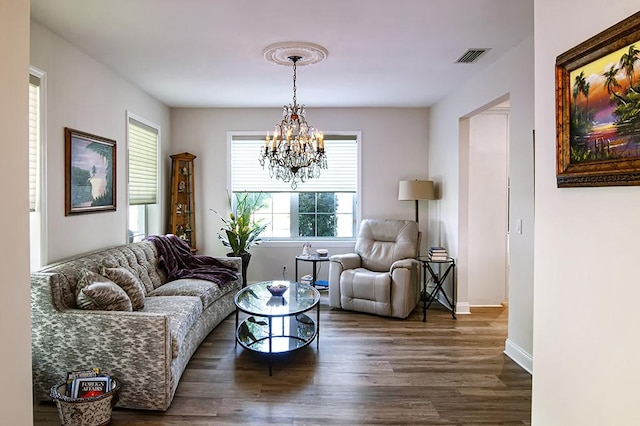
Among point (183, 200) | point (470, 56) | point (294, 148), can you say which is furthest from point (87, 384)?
point (470, 56)

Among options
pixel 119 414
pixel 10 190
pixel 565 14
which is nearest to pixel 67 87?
pixel 10 190

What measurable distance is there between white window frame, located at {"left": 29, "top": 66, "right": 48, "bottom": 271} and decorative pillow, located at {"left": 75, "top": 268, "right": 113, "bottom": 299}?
0.35 meters

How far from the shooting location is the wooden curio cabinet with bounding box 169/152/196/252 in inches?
215

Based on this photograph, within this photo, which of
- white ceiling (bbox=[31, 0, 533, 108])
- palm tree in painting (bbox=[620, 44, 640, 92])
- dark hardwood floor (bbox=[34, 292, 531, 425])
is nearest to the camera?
palm tree in painting (bbox=[620, 44, 640, 92])

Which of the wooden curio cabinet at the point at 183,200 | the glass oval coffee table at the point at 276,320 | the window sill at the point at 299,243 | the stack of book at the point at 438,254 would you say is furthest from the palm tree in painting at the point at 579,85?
the wooden curio cabinet at the point at 183,200

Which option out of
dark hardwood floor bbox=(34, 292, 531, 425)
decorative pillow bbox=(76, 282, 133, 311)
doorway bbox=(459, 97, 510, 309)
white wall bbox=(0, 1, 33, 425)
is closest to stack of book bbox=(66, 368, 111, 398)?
dark hardwood floor bbox=(34, 292, 531, 425)

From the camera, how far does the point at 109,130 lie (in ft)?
13.3

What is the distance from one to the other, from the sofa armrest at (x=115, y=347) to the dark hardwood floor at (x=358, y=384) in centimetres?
15

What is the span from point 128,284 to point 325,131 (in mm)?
3590

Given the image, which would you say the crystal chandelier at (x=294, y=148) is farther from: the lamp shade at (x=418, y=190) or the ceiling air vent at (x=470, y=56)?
the lamp shade at (x=418, y=190)

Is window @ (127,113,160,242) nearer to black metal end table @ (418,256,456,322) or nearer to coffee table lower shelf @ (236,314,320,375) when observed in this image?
coffee table lower shelf @ (236,314,320,375)

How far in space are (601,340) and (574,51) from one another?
3.67 ft

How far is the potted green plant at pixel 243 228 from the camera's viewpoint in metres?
5.38

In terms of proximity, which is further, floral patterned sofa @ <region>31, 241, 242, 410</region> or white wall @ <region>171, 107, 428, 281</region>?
white wall @ <region>171, 107, 428, 281</region>
